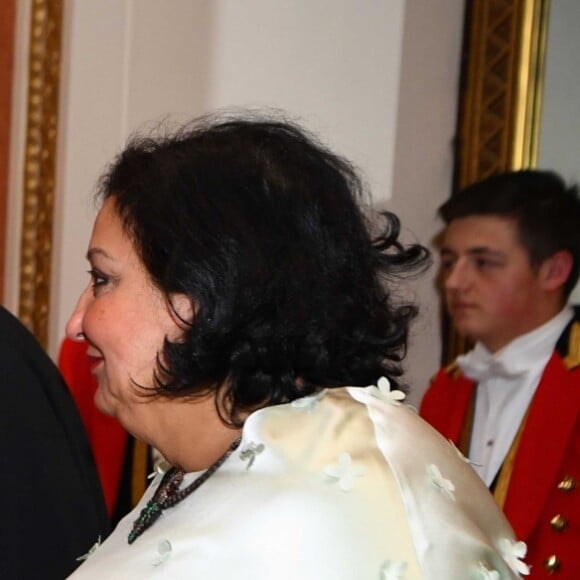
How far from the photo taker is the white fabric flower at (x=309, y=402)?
0.79 meters

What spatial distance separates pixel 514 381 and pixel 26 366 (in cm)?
94

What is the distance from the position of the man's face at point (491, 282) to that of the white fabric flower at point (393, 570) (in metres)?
1.24

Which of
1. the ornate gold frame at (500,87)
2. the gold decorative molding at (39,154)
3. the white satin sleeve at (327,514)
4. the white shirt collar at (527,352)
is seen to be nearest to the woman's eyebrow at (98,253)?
the white satin sleeve at (327,514)

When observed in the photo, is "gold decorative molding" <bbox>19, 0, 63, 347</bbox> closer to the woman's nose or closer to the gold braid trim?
the gold braid trim

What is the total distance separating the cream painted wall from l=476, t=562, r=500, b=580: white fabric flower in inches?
49.9

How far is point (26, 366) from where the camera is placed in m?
1.22

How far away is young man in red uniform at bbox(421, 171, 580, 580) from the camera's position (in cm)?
172

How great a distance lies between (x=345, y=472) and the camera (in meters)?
0.73

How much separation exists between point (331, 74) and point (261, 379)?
1.34 metres

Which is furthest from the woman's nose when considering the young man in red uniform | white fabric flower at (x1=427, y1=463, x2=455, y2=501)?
the young man in red uniform

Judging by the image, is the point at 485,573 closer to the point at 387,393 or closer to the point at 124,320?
the point at 387,393

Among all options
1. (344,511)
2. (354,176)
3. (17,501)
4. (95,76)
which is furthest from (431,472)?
(95,76)

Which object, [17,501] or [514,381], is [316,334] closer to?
[17,501]

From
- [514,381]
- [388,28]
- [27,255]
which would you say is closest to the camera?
[27,255]
